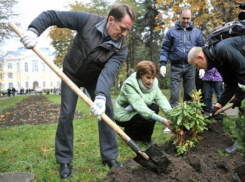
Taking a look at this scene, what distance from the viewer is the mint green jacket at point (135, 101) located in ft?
12.2

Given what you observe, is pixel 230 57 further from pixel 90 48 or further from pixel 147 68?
pixel 90 48

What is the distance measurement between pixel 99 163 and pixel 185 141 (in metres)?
1.18

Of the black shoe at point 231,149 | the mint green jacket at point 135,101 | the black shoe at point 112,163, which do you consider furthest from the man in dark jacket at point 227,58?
the black shoe at point 112,163

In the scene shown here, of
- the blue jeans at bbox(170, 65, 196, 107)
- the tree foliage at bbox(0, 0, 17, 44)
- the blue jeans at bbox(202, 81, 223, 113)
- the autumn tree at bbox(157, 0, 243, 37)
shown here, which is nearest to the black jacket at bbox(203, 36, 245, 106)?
the blue jeans at bbox(170, 65, 196, 107)

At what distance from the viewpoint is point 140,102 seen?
12.3 feet

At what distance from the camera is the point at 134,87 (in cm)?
387

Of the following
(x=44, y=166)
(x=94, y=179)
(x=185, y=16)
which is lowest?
(x=44, y=166)

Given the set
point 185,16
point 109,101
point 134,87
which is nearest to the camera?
point 109,101

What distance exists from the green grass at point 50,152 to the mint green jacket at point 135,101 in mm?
526

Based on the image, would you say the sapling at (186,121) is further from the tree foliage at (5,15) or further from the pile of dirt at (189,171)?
the tree foliage at (5,15)

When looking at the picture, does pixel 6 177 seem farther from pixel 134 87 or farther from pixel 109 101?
pixel 134 87

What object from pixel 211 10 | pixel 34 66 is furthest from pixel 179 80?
pixel 34 66

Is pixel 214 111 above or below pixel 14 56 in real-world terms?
above

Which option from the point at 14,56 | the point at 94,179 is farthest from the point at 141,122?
the point at 14,56
